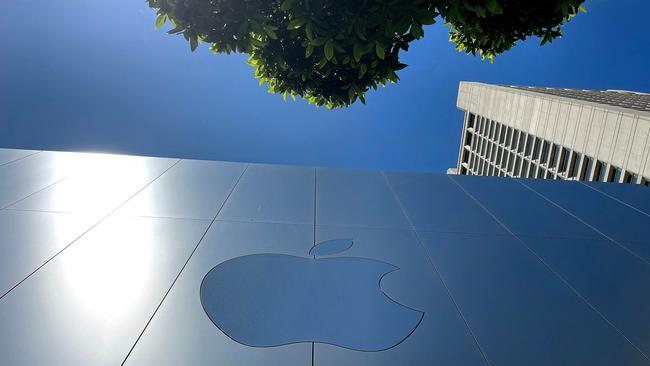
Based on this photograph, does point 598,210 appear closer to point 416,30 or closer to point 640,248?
point 640,248

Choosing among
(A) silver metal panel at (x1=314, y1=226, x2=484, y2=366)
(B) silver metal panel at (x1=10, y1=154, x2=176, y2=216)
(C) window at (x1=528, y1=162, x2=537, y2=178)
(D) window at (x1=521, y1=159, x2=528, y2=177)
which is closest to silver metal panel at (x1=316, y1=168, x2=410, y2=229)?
(A) silver metal panel at (x1=314, y1=226, x2=484, y2=366)

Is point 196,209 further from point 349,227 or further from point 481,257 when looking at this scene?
point 481,257

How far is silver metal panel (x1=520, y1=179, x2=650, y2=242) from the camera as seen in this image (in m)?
7.21

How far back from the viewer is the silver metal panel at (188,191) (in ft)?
22.6

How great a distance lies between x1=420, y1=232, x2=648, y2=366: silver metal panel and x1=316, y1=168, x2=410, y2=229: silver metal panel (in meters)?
0.92

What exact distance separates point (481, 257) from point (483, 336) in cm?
188

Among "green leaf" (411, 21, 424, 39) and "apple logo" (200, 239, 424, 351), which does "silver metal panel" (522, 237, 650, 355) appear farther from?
"green leaf" (411, 21, 424, 39)

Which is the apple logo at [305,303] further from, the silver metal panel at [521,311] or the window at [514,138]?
the window at [514,138]

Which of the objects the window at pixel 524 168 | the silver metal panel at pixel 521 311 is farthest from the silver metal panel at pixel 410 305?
the window at pixel 524 168

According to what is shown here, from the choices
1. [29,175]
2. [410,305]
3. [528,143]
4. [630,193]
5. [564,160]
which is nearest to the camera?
[410,305]

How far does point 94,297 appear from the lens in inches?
173

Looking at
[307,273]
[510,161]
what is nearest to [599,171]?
[510,161]

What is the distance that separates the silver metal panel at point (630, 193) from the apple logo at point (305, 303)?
19.5 feet

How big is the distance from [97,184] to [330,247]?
4414 millimetres
